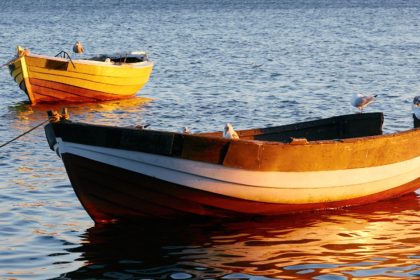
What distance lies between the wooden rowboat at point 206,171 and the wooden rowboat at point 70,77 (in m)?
14.1

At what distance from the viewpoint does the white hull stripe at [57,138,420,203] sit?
14.4 m

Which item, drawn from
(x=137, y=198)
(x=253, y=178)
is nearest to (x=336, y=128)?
(x=253, y=178)

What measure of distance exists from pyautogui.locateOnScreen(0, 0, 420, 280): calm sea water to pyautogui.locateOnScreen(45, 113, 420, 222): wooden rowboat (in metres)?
0.33

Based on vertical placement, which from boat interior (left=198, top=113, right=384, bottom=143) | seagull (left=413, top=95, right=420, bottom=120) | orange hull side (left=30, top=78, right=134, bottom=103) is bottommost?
boat interior (left=198, top=113, right=384, bottom=143)

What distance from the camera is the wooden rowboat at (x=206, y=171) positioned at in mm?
14328

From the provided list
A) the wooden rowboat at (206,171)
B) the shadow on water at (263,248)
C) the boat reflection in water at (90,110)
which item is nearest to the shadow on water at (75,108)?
Result: the boat reflection in water at (90,110)

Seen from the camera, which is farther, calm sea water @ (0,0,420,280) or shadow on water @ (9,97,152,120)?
shadow on water @ (9,97,152,120)

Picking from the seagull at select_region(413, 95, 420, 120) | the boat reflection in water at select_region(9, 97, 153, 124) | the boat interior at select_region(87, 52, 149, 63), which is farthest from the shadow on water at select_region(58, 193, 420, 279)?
the boat interior at select_region(87, 52, 149, 63)

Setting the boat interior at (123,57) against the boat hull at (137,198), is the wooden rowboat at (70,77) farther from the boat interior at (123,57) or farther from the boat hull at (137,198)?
the boat hull at (137,198)

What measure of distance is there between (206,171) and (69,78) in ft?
51.4

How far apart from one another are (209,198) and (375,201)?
3357 mm

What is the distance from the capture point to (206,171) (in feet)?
47.7

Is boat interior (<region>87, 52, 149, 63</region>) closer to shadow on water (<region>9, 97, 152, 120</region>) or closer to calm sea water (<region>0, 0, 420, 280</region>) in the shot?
calm sea water (<region>0, 0, 420, 280</region>)

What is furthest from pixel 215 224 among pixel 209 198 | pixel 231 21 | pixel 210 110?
pixel 231 21
